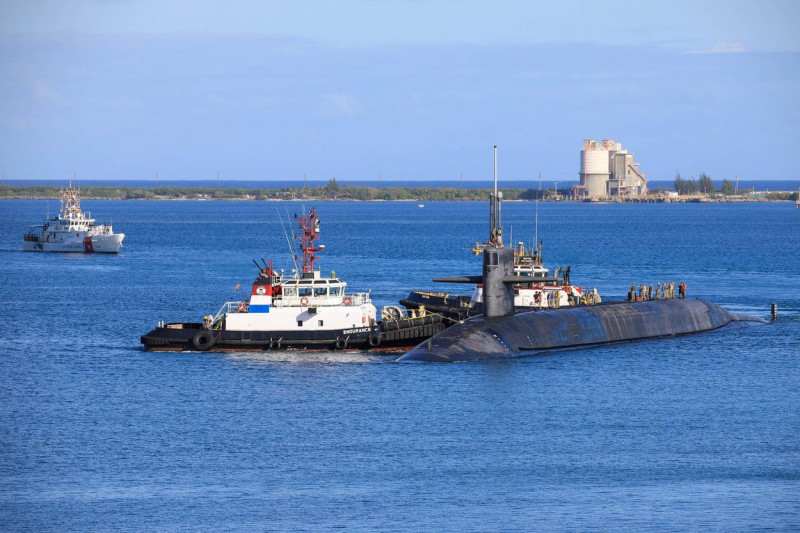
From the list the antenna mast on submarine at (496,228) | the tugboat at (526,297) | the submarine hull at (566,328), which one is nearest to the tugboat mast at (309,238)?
the submarine hull at (566,328)

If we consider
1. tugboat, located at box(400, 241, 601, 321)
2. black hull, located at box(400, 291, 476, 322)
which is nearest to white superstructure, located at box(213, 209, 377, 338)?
black hull, located at box(400, 291, 476, 322)

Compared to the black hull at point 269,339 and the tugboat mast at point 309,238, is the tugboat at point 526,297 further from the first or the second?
the tugboat mast at point 309,238

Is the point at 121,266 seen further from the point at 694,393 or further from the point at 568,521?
the point at 568,521

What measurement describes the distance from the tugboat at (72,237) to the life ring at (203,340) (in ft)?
250

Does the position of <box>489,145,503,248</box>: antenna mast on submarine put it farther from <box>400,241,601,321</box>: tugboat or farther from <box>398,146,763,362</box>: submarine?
<box>400,241,601,321</box>: tugboat

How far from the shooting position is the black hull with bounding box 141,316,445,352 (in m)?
59.6

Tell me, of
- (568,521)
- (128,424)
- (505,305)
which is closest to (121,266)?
(505,305)

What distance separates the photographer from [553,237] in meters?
164

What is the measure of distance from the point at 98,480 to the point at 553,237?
Result: 130 m

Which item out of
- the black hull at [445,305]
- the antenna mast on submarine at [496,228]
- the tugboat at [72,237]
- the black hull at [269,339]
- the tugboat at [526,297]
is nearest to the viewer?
the black hull at [269,339]

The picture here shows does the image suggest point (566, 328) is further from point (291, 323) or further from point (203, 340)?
point (203, 340)

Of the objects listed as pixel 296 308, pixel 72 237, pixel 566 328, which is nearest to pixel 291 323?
pixel 296 308

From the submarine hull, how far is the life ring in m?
9.52

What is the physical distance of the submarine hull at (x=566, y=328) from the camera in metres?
57.8
